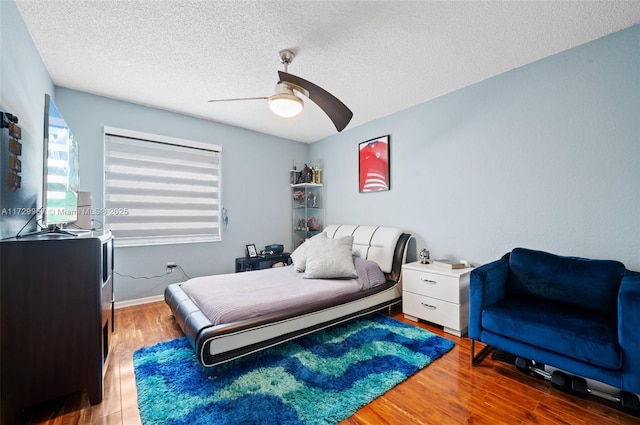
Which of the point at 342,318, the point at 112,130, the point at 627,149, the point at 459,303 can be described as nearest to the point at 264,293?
the point at 342,318

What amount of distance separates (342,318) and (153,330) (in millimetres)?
1862

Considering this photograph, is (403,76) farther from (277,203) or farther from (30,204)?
(30,204)

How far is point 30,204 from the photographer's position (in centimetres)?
196

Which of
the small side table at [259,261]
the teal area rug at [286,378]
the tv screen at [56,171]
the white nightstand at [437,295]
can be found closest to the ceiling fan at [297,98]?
the tv screen at [56,171]

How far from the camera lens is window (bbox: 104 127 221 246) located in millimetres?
3207

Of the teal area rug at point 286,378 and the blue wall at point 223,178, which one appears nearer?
the teal area rug at point 286,378

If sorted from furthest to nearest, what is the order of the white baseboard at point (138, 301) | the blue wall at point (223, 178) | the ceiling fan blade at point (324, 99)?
1. the white baseboard at point (138, 301)
2. the blue wall at point (223, 178)
3. the ceiling fan blade at point (324, 99)

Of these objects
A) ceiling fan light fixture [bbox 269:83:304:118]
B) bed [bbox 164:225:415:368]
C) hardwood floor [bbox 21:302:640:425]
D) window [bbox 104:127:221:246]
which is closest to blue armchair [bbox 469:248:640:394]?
hardwood floor [bbox 21:302:640:425]

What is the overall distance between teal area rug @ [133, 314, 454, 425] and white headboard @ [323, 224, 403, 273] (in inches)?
35.9

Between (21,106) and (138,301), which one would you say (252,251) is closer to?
(138,301)

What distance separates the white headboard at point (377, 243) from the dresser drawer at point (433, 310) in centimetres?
46

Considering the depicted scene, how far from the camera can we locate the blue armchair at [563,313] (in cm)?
146

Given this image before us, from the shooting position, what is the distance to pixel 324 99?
2.03 metres

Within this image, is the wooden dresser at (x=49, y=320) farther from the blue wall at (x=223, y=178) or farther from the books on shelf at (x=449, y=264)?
the books on shelf at (x=449, y=264)
